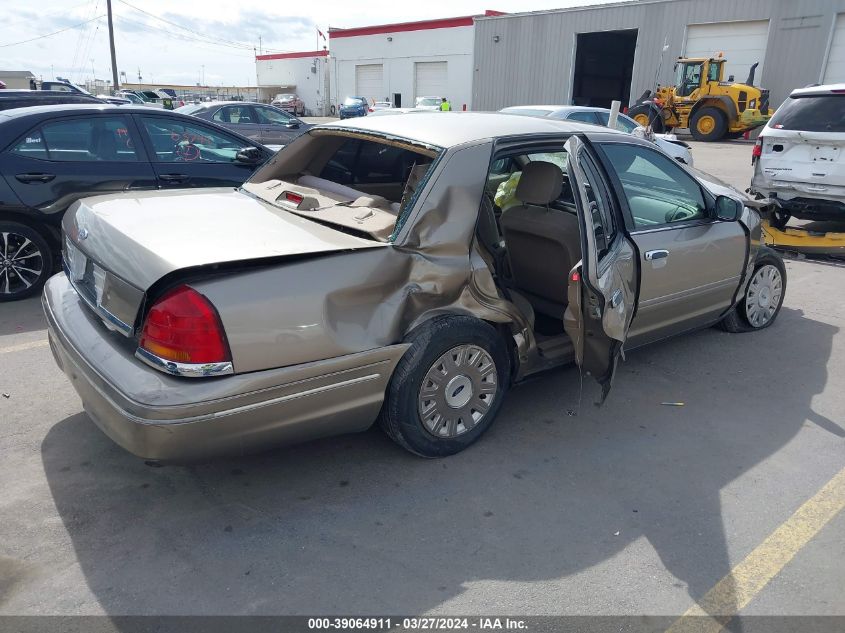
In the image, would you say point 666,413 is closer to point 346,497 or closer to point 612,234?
point 612,234

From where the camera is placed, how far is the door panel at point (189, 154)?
5949mm

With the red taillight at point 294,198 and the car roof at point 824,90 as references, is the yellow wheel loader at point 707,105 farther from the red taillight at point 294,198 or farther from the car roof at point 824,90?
the red taillight at point 294,198

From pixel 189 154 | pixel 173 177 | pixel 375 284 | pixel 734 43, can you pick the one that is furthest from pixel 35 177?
pixel 734 43

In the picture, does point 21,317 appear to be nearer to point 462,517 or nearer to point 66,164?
point 66,164

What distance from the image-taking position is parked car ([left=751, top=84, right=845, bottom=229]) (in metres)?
7.41

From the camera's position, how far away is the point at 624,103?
113 ft

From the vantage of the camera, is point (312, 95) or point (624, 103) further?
point (312, 95)

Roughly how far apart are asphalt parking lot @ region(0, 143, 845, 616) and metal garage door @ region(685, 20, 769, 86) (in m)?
27.6

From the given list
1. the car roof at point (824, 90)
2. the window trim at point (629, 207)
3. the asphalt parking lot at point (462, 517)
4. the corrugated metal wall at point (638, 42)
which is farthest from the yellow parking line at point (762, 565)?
the corrugated metal wall at point (638, 42)

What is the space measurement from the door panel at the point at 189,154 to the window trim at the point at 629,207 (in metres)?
3.63

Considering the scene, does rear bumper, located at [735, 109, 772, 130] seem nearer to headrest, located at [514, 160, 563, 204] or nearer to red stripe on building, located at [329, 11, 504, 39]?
red stripe on building, located at [329, 11, 504, 39]

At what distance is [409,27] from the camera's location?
40.1 meters

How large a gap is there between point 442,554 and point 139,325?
154 cm

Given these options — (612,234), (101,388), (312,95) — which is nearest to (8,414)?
(101,388)
